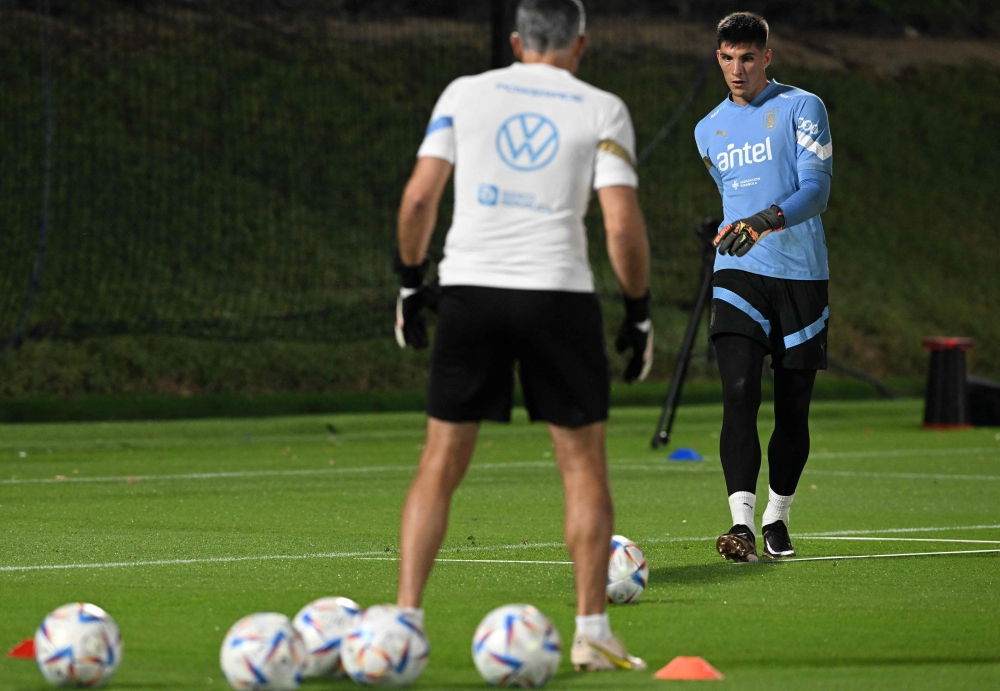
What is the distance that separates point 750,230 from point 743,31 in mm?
926

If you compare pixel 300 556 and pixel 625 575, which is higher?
pixel 625 575

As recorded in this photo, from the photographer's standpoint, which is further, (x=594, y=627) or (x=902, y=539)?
(x=902, y=539)

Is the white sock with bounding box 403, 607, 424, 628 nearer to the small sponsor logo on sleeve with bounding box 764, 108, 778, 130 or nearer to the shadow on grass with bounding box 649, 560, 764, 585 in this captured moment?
the shadow on grass with bounding box 649, 560, 764, 585

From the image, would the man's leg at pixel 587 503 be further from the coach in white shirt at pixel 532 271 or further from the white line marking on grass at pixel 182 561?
the white line marking on grass at pixel 182 561

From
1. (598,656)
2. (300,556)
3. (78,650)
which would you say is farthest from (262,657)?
(300,556)

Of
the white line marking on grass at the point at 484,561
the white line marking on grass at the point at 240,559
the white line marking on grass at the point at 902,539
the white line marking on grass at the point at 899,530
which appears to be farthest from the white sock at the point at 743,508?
the white line marking on grass at the point at 899,530

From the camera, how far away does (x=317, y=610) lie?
4.32 metres

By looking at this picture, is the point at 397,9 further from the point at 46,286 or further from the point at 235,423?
the point at 235,423

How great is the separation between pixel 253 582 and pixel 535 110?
2420mm

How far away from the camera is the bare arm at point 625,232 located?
443 cm

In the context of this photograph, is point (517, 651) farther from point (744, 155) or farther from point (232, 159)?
point (232, 159)

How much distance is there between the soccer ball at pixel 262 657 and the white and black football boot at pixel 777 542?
3.19 m

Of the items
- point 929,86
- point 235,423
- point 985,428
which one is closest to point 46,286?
point 235,423

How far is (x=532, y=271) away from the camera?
4449 millimetres
